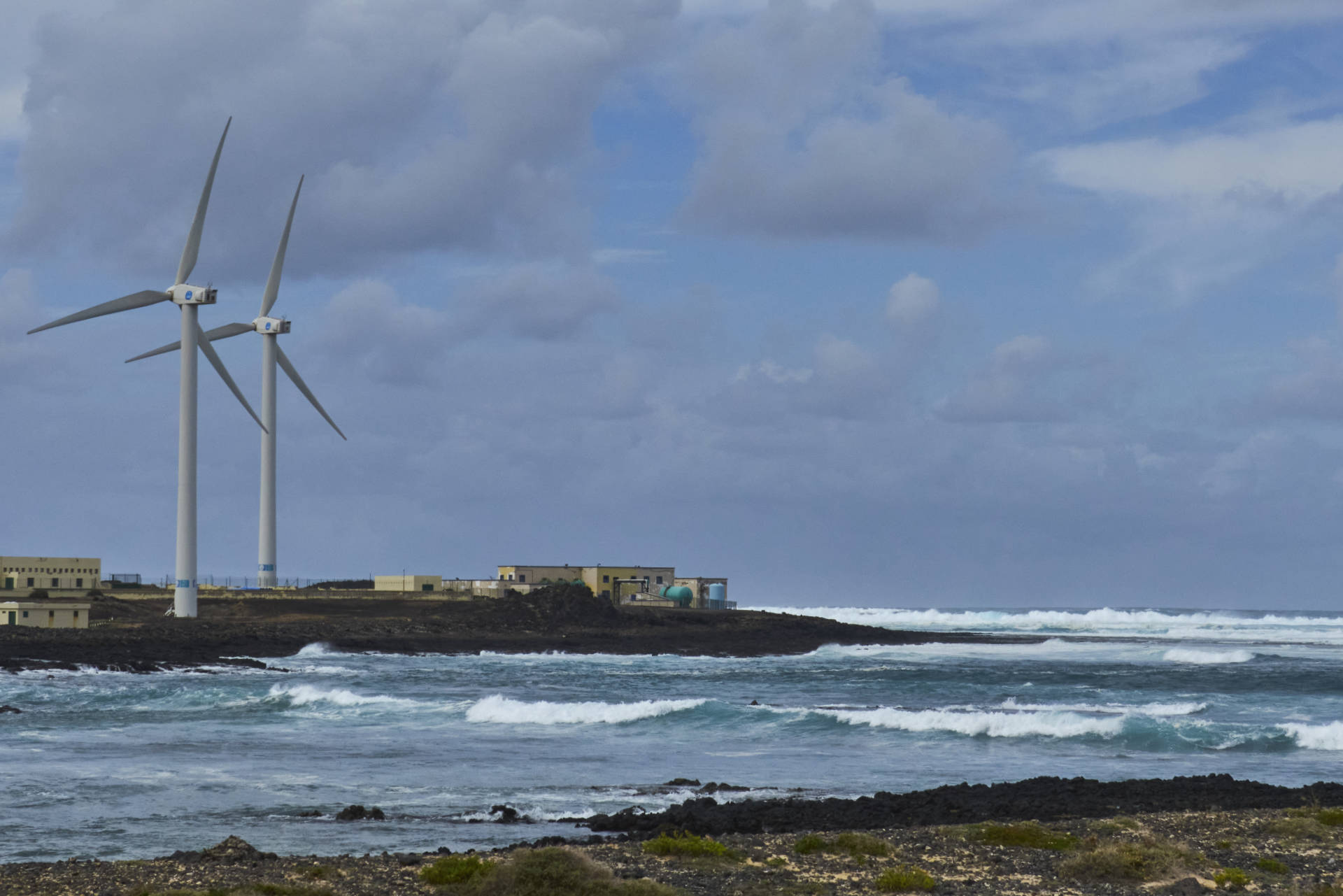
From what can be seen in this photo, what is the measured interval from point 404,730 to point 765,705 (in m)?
13.9

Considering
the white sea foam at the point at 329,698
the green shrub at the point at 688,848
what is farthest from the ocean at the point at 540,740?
the green shrub at the point at 688,848

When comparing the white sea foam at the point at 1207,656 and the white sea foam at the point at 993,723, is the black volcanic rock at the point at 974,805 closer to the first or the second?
the white sea foam at the point at 993,723

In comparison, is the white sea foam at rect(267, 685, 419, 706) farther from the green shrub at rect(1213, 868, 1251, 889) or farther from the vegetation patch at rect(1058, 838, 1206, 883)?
the green shrub at rect(1213, 868, 1251, 889)

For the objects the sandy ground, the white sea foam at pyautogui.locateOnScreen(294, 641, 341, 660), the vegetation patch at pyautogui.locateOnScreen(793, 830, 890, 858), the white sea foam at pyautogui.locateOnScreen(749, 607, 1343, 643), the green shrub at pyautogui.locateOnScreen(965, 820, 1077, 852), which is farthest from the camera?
the white sea foam at pyautogui.locateOnScreen(749, 607, 1343, 643)

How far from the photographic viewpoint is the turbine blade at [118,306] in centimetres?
8106

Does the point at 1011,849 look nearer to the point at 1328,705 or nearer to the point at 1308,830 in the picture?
the point at 1308,830

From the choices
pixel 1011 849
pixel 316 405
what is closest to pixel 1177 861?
pixel 1011 849

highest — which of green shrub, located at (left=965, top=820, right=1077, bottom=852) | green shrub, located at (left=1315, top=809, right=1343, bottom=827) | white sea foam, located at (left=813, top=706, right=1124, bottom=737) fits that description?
green shrub, located at (left=965, top=820, right=1077, bottom=852)

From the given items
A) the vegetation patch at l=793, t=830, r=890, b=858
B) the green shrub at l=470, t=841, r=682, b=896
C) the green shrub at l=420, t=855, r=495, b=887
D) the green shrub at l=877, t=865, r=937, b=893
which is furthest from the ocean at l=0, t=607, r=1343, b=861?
the green shrub at l=877, t=865, r=937, b=893

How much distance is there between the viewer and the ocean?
80.5 ft

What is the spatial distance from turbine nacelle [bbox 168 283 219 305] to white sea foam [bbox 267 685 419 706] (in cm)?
4470

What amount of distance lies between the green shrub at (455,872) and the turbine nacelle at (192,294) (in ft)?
258

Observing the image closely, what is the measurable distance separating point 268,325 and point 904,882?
320 feet

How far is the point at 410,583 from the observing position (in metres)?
128
